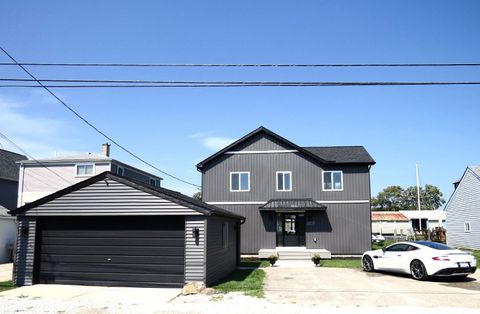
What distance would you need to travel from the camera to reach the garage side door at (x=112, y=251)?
45.1 feet

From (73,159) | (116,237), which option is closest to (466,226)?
(116,237)

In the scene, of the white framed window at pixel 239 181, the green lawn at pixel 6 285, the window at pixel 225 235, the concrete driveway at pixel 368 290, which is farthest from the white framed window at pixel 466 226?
the green lawn at pixel 6 285

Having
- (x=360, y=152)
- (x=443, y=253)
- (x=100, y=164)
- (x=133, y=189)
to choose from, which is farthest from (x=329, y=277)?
(x=100, y=164)

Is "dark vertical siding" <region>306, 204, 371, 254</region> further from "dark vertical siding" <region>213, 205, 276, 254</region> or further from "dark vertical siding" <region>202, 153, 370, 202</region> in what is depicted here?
"dark vertical siding" <region>213, 205, 276, 254</region>

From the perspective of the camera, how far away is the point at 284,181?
26875 millimetres

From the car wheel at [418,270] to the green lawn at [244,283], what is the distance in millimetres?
5476

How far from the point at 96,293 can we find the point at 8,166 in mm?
24053

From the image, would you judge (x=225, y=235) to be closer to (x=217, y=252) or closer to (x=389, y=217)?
(x=217, y=252)

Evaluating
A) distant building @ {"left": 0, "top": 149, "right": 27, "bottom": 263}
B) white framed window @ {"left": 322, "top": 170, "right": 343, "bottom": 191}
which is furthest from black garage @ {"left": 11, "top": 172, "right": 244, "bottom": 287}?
white framed window @ {"left": 322, "top": 170, "right": 343, "bottom": 191}

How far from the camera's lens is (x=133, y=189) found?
14031 mm

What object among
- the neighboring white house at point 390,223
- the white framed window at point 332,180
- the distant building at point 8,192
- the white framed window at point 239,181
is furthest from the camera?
the neighboring white house at point 390,223

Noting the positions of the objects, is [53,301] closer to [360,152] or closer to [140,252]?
[140,252]

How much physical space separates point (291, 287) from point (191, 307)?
445 cm

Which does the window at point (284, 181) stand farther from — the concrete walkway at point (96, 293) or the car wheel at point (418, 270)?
the concrete walkway at point (96, 293)
